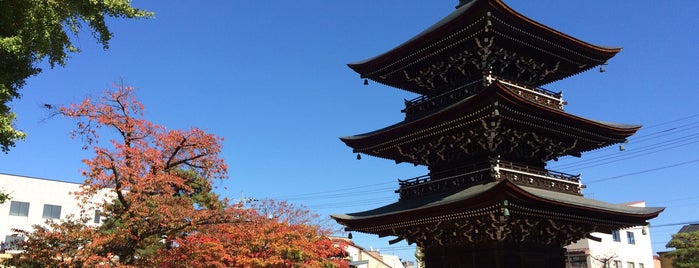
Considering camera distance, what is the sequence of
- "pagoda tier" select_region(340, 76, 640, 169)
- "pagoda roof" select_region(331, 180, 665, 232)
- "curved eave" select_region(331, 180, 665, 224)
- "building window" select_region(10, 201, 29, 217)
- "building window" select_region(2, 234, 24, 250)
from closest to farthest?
"curved eave" select_region(331, 180, 665, 224)
"pagoda roof" select_region(331, 180, 665, 232)
"pagoda tier" select_region(340, 76, 640, 169)
"building window" select_region(2, 234, 24, 250)
"building window" select_region(10, 201, 29, 217)

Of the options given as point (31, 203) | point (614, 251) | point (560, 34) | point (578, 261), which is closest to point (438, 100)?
point (560, 34)

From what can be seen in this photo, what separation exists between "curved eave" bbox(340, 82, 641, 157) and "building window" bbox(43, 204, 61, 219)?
46.1m

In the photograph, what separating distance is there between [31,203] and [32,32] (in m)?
50.1

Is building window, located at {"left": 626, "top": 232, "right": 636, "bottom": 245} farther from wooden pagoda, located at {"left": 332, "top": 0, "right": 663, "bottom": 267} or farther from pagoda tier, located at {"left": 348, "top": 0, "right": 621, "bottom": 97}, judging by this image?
pagoda tier, located at {"left": 348, "top": 0, "right": 621, "bottom": 97}

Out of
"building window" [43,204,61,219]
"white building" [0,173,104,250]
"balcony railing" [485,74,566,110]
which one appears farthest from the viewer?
"building window" [43,204,61,219]

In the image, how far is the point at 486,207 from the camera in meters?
17.1

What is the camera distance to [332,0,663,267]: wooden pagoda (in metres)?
18.5

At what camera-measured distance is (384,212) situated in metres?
21.1

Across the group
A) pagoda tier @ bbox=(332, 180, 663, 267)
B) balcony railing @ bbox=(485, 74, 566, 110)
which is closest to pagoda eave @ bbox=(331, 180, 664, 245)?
pagoda tier @ bbox=(332, 180, 663, 267)

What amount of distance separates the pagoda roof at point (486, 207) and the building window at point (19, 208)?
4611cm

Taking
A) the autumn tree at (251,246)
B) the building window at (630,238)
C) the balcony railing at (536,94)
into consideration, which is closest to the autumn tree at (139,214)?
the autumn tree at (251,246)

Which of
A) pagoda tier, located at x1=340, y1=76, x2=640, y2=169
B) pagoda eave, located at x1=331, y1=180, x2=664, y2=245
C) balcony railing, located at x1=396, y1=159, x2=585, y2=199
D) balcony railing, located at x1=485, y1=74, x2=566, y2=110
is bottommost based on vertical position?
pagoda eave, located at x1=331, y1=180, x2=664, y2=245

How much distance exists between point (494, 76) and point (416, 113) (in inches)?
150

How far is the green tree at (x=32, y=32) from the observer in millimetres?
13047
